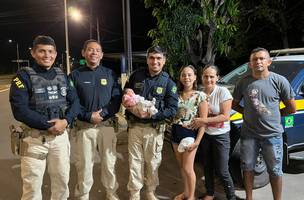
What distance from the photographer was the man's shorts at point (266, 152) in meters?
3.78

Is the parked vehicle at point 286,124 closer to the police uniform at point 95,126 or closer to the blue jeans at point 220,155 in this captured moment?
the blue jeans at point 220,155

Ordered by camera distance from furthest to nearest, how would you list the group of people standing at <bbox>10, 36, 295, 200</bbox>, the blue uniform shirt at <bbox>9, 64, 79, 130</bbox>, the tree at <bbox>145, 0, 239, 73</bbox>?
the tree at <bbox>145, 0, 239, 73</bbox> < the group of people standing at <bbox>10, 36, 295, 200</bbox> < the blue uniform shirt at <bbox>9, 64, 79, 130</bbox>

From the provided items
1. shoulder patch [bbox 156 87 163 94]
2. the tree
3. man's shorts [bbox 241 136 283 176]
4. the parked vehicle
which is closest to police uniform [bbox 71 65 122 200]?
shoulder patch [bbox 156 87 163 94]

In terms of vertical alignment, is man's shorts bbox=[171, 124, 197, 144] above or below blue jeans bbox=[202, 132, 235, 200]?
above

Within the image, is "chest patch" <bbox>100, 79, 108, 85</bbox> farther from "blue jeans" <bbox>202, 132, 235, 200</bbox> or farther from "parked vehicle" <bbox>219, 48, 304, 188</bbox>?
"parked vehicle" <bbox>219, 48, 304, 188</bbox>

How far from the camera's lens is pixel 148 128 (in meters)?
4.08

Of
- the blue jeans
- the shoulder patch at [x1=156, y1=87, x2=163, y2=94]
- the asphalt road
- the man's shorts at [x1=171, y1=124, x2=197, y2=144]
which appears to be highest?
the shoulder patch at [x1=156, y1=87, x2=163, y2=94]

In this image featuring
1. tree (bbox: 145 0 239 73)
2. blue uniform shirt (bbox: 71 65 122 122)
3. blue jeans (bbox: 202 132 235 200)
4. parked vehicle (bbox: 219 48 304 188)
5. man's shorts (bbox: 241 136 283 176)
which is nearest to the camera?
man's shorts (bbox: 241 136 283 176)

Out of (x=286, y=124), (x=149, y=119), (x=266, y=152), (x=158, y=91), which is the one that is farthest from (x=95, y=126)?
(x=286, y=124)

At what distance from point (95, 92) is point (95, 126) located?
0.39m

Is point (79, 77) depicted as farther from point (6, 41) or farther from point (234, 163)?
point (6, 41)

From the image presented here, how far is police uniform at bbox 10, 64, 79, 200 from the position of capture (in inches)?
136

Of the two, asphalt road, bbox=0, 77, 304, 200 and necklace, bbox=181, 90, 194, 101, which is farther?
asphalt road, bbox=0, 77, 304, 200

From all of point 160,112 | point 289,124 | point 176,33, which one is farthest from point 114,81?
point 176,33
